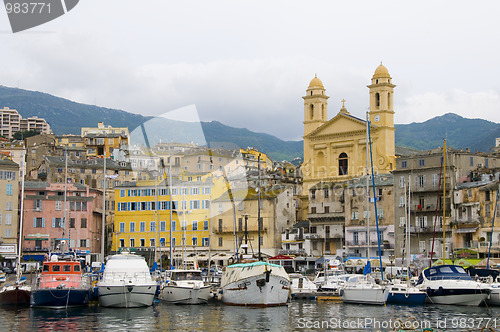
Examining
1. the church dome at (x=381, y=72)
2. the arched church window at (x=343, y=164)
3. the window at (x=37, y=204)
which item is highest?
the church dome at (x=381, y=72)

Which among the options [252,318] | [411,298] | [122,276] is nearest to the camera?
[252,318]

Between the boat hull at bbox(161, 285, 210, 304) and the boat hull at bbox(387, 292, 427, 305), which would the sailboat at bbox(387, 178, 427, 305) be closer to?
the boat hull at bbox(387, 292, 427, 305)

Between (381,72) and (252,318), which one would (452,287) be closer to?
(252,318)

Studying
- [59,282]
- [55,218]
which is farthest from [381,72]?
[59,282]

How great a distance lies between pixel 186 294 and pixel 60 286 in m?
8.10

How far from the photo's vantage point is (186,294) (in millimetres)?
50938

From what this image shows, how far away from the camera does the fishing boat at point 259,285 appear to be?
49.1 metres

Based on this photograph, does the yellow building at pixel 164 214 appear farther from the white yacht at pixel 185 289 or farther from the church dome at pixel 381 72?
the white yacht at pixel 185 289

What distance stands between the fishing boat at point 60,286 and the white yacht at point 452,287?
73.4ft

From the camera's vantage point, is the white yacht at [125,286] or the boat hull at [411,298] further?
the boat hull at [411,298]

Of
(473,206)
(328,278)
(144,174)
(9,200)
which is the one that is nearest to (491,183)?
(473,206)

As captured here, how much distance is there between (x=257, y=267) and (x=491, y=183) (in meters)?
40.2

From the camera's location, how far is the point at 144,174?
104750mm

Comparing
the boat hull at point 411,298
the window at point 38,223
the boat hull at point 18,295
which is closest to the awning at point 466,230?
the boat hull at point 411,298
